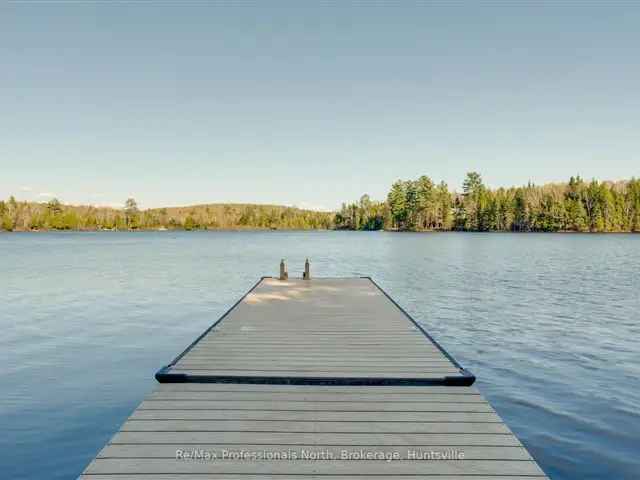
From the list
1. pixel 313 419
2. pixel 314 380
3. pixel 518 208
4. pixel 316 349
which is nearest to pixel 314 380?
pixel 314 380

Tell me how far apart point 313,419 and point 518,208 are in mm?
164937

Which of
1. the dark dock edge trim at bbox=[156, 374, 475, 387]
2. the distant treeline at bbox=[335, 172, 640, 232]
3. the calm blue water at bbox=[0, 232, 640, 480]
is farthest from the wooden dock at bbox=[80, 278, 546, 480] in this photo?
the distant treeline at bbox=[335, 172, 640, 232]

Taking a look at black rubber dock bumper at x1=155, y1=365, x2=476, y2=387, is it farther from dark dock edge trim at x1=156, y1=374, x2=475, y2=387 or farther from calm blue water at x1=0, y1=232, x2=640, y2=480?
calm blue water at x1=0, y1=232, x2=640, y2=480

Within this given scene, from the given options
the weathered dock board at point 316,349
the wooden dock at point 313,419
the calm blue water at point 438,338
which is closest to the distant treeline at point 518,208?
the calm blue water at point 438,338

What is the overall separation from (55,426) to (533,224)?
167m

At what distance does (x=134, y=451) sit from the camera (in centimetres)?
516

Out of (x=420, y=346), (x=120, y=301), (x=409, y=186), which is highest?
(x=409, y=186)

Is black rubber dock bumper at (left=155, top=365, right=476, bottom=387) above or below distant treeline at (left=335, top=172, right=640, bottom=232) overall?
below

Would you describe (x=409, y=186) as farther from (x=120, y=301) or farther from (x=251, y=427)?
(x=251, y=427)

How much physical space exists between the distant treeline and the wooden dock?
15637 centimetres

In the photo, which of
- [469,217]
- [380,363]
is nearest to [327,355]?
[380,363]

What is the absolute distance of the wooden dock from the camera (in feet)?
15.9

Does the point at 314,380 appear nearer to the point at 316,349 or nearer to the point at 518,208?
the point at 316,349

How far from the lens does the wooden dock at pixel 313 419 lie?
485 cm
